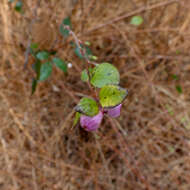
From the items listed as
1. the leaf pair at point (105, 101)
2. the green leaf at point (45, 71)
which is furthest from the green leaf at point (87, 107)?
the green leaf at point (45, 71)

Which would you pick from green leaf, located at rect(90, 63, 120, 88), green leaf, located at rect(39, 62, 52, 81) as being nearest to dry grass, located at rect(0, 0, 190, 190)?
green leaf, located at rect(39, 62, 52, 81)

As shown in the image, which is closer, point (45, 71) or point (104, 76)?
point (104, 76)

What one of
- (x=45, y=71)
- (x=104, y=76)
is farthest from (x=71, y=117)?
(x=104, y=76)

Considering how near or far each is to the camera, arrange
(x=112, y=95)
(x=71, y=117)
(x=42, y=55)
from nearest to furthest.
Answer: (x=112, y=95) < (x=42, y=55) < (x=71, y=117)

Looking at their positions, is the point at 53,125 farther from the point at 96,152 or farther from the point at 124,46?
the point at 124,46

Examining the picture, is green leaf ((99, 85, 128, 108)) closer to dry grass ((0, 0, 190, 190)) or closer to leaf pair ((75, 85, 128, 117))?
leaf pair ((75, 85, 128, 117))

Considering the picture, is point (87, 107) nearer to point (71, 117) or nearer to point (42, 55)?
point (42, 55)
